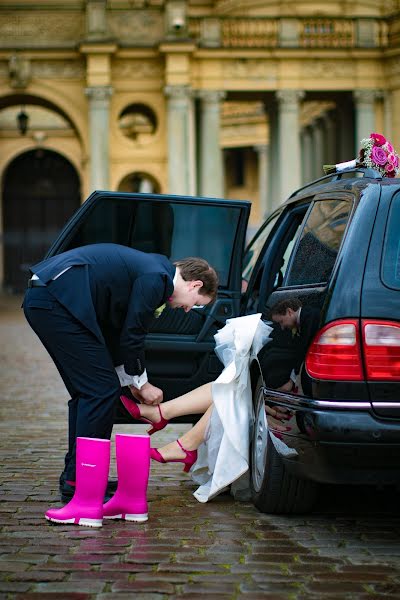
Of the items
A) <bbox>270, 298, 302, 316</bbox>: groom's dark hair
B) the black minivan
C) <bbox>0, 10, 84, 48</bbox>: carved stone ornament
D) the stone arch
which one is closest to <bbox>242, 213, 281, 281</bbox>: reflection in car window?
the black minivan

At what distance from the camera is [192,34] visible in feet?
153

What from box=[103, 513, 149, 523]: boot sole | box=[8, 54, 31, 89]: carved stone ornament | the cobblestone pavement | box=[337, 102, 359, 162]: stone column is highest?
box=[8, 54, 31, 89]: carved stone ornament

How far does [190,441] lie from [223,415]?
412 mm

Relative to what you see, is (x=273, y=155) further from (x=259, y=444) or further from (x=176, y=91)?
(x=259, y=444)

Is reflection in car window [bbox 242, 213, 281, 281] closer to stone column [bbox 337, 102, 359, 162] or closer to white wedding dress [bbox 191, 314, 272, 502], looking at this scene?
white wedding dress [bbox 191, 314, 272, 502]

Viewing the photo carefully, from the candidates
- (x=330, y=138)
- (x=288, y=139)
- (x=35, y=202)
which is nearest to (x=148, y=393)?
(x=288, y=139)

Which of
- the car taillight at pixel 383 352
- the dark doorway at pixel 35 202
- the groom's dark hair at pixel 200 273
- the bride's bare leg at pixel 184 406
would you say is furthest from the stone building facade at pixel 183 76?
the car taillight at pixel 383 352

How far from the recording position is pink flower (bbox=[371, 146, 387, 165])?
21.4 ft

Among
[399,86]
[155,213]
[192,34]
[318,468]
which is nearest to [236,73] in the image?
[192,34]

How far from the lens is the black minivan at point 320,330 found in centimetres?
517

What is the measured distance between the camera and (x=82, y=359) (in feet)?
20.4

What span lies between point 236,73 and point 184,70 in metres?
2.47

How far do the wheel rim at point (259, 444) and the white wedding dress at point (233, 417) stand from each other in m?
0.05

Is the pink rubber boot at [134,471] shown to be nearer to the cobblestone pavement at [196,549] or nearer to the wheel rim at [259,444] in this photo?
the cobblestone pavement at [196,549]
